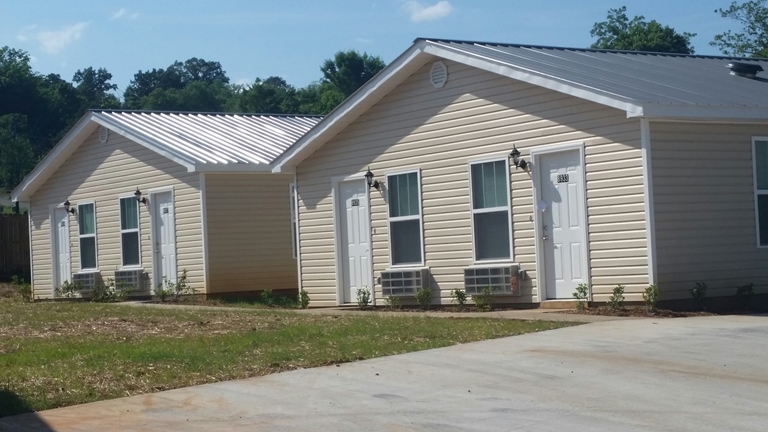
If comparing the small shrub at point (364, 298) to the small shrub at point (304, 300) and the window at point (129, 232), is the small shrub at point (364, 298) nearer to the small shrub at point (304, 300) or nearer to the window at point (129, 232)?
the small shrub at point (304, 300)

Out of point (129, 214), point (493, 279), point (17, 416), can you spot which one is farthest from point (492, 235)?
point (129, 214)

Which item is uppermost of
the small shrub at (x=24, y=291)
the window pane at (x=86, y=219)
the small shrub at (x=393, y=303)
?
the window pane at (x=86, y=219)

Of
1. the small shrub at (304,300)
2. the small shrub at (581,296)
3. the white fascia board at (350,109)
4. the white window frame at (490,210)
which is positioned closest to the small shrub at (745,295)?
the small shrub at (581,296)

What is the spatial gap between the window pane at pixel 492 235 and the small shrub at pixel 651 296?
256cm

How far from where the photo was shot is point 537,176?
49.9ft

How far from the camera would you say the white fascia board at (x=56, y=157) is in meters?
23.4

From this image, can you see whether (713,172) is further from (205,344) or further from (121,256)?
(121,256)

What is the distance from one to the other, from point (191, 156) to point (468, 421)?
1386cm

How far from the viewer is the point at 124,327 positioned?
47.3ft

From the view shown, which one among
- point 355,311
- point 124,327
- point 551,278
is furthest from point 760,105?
point 124,327

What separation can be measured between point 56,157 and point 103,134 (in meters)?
1.60

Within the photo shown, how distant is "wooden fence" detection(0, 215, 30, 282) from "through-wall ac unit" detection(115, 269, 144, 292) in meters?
7.45

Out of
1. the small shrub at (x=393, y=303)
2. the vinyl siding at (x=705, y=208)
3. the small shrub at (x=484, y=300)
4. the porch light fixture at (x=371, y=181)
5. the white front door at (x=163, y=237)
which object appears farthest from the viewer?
the white front door at (x=163, y=237)

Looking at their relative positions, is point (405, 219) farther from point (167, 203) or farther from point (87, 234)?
point (87, 234)
